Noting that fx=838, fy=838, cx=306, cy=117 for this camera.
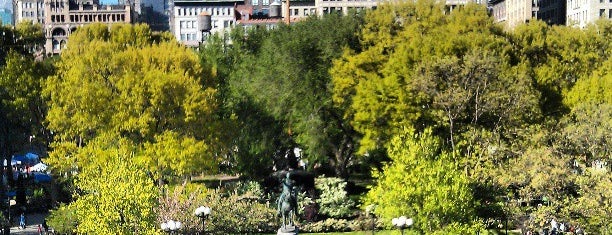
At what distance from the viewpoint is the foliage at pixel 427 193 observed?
136ft

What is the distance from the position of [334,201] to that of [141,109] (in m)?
14.3

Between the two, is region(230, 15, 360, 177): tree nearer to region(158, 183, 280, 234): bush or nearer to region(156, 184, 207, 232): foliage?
region(158, 183, 280, 234): bush

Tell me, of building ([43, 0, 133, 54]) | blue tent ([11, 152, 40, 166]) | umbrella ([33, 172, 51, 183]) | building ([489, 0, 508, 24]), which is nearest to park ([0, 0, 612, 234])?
umbrella ([33, 172, 51, 183])

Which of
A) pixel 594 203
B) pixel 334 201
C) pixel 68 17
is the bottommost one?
pixel 334 201

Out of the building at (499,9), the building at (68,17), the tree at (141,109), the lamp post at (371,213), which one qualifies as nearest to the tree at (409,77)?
the lamp post at (371,213)

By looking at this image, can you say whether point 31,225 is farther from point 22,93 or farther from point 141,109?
point 141,109

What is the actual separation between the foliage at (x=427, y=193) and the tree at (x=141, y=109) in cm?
1457

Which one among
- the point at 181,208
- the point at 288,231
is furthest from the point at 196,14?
the point at 288,231

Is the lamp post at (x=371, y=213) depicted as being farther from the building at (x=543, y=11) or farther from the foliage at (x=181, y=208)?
the building at (x=543, y=11)

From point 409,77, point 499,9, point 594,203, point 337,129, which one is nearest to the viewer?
point 594,203

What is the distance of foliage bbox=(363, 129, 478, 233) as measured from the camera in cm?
4153

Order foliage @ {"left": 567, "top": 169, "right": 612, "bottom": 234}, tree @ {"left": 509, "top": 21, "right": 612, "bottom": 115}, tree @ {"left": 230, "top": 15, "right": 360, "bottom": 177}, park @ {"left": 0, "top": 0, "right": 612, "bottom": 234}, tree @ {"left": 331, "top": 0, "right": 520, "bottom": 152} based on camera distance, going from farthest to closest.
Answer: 1. tree @ {"left": 230, "top": 15, "right": 360, "bottom": 177}
2. tree @ {"left": 509, "top": 21, "right": 612, "bottom": 115}
3. tree @ {"left": 331, "top": 0, "right": 520, "bottom": 152}
4. park @ {"left": 0, "top": 0, "right": 612, "bottom": 234}
5. foliage @ {"left": 567, "top": 169, "right": 612, "bottom": 234}

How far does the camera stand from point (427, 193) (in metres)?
41.8

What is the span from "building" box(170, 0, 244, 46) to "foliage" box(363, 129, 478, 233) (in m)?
141
